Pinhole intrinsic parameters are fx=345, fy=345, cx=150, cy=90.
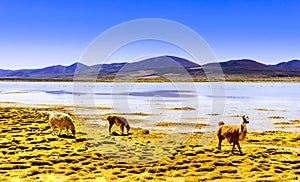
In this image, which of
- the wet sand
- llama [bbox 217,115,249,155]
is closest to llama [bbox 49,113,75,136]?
the wet sand

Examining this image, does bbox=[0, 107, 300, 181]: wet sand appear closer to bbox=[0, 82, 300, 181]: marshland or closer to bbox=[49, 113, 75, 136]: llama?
bbox=[0, 82, 300, 181]: marshland

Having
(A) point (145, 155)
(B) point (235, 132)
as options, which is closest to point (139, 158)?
(A) point (145, 155)

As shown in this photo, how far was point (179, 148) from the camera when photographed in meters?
13.6

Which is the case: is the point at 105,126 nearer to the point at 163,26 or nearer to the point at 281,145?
the point at 163,26

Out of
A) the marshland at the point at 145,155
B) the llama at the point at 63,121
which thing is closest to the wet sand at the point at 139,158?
the marshland at the point at 145,155

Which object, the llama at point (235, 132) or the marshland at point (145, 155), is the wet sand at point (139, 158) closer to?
the marshland at point (145, 155)

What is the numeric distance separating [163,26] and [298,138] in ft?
26.6

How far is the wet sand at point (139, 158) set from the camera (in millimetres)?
9586

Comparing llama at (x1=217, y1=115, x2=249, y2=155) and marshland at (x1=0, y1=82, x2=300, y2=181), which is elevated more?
llama at (x1=217, y1=115, x2=249, y2=155)

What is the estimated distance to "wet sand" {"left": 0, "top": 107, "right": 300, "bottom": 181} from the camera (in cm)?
959

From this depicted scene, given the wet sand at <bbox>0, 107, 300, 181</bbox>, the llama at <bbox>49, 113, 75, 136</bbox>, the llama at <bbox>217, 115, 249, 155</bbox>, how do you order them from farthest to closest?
the llama at <bbox>49, 113, 75, 136</bbox>, the llama at <bbox>217, 115, 249, 155</bbox>, the wet sand at <bbox>0, 107, 300, 181</bbox>

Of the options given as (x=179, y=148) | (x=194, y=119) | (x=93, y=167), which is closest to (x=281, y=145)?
(x=179, y=148)

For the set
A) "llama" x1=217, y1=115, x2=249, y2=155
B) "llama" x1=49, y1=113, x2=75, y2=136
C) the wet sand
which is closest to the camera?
the wet sand

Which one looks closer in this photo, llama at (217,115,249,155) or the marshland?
the marshland
